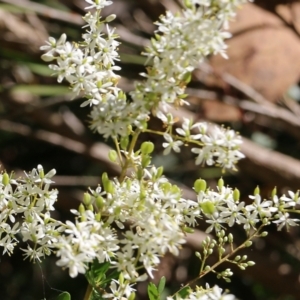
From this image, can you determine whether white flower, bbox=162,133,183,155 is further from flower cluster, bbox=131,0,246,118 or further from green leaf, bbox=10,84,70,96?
green leaf, bbox=10,84,70,96

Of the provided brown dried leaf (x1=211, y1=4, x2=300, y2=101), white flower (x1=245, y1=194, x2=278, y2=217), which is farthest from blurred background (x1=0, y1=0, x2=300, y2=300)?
white flower (x1=245, y1=194, x2=278, y2=217)

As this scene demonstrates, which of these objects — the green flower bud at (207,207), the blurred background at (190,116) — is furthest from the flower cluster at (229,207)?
the blurred background at (190,116)

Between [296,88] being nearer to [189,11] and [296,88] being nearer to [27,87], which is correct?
[27,87]

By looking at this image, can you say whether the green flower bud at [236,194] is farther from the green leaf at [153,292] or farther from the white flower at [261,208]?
the green leaf at [153,292]

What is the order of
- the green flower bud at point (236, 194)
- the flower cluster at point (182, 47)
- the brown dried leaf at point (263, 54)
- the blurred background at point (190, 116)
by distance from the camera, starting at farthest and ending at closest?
the brown dried leaf at point (263, 54)
the blurred background at point (190, 116)
the green flower bud at point (236, 194)
the flower cluster at point (182, 47)

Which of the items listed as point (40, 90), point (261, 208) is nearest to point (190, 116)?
point (40, 90)

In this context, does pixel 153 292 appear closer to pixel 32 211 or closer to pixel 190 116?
pixel 32 211

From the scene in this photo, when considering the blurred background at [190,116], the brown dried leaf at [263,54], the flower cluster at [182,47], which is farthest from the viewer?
the brown dried leaf at [263,54]

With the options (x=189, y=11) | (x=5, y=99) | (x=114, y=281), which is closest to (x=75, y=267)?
(x=114, y=281)
